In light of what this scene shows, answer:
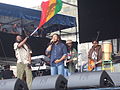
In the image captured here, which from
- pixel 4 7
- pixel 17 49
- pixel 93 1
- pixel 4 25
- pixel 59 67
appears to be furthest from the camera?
pixel 4 25

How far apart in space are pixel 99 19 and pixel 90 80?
12.1 feet

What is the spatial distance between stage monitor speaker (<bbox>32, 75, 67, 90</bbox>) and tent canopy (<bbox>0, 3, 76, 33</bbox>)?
647 cm

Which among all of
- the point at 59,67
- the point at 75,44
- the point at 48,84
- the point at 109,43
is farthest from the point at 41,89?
the point at 75,44

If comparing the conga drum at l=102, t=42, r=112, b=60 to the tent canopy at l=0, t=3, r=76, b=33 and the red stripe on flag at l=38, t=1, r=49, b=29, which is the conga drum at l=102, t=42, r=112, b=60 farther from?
the tent canopy at l=0, t=3, r=76, b=33

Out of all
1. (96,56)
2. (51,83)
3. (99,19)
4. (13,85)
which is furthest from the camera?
(99,19)

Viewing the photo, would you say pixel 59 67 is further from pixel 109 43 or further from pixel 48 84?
pixel 109 43

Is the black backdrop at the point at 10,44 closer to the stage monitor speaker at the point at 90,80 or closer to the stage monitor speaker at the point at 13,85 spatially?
the stage monitor speaker at the point at 13,85

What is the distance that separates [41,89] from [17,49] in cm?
289

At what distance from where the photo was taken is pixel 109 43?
8.76 meters

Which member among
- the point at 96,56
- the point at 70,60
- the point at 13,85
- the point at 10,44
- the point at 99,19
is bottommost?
the point at 13,85

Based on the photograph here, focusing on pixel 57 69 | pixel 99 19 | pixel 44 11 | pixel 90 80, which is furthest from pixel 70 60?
pixel 90 80

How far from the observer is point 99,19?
24.0 ft

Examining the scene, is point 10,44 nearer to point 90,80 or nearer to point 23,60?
point 23,60

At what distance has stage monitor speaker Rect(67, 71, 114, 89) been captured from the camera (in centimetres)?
379
